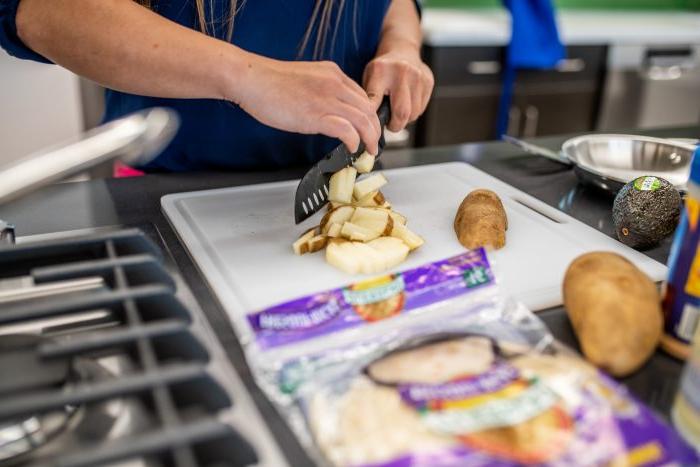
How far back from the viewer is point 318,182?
0.84 metres

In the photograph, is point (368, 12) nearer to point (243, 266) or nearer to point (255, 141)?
point (255, 141)

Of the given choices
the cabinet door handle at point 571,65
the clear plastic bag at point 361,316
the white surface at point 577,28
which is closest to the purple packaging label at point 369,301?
the clear plastic bag at point 361,316

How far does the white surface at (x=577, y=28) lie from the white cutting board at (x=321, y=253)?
4.80 ft

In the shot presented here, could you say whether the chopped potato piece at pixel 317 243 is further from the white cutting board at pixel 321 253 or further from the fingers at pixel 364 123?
the fingers at pixel 364 123

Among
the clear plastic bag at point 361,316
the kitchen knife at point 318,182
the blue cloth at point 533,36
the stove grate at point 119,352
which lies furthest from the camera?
the blue cloth at point 533,36

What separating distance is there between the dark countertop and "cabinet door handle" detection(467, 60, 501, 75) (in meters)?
1.25

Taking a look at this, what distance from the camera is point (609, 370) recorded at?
53cm

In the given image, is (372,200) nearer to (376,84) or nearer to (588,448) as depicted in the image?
(376,84)

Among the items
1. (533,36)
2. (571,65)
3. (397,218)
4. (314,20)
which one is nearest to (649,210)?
(397,218)

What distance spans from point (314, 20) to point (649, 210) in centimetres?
61

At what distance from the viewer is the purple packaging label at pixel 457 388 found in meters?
0.46

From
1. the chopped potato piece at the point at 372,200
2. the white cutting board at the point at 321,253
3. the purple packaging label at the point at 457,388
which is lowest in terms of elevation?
the white cutting board at the point at 321,253

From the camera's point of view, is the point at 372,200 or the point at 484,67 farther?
the point at 484,67

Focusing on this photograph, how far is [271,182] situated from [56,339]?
0.52 meters
